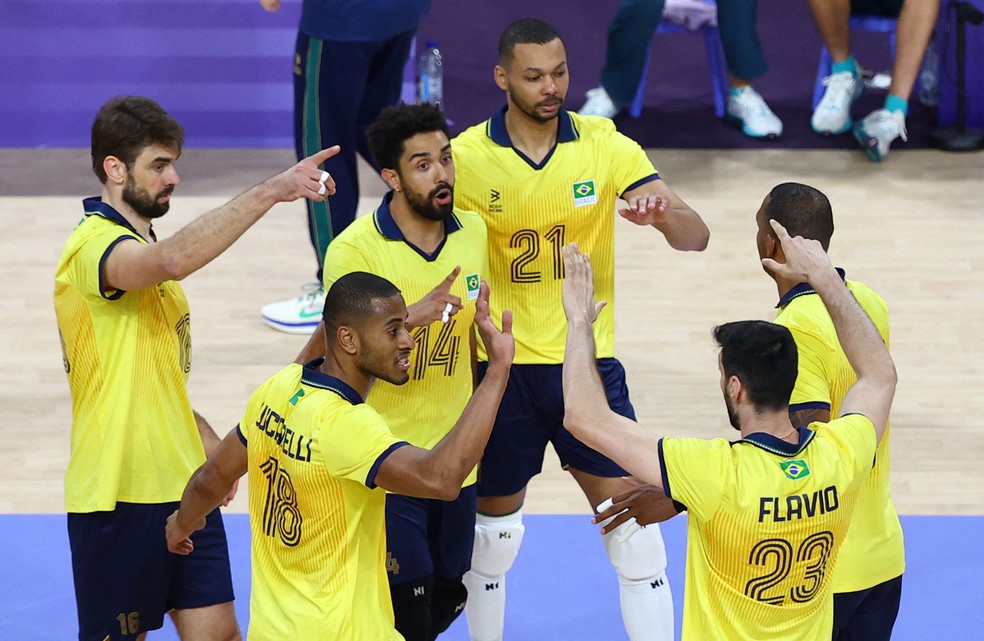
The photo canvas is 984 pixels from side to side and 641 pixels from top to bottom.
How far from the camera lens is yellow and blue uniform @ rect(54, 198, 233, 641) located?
13.8 feet

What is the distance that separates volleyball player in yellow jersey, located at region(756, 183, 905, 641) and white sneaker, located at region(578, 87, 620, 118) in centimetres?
625

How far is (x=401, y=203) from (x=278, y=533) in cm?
130

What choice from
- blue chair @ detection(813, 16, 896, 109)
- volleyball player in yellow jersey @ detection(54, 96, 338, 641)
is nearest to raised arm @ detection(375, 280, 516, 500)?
volleyball player in yellow jersey @ detection(54, 96, 338, 641)

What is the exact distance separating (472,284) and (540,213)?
42 centimetres

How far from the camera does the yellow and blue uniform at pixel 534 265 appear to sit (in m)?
4.92

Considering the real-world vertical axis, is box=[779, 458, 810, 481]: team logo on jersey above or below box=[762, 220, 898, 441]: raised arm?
below

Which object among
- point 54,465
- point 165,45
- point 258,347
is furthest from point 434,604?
point 165,45

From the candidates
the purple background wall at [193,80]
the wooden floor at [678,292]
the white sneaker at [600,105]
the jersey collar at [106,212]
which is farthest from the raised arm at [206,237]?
the white sneaker at [600,105]

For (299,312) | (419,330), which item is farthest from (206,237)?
(299,312)

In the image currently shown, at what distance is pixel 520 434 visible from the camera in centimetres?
493

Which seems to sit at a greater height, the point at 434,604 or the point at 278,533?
the point at 278,533

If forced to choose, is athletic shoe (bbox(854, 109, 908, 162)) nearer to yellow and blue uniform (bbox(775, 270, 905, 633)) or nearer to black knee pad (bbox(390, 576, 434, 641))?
yellow and blue uniform (bbox(775, 270, 905, 633))

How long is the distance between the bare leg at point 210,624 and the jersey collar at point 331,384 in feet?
3.24

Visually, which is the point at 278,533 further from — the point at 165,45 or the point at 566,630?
the point at 165,45
